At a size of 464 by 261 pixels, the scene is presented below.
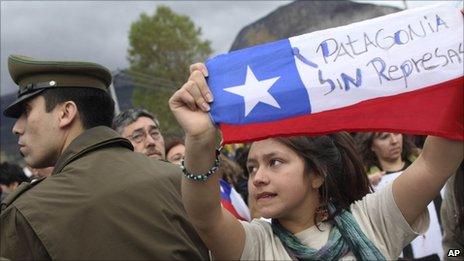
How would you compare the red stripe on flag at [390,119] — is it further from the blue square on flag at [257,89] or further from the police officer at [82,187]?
the police officer at [82,187]

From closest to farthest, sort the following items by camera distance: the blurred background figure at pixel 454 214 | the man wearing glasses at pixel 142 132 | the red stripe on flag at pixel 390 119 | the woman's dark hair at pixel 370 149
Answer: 1. the red stripe on flag at pixel 390 119
2. the blurred background figure at pixel 454 214
3. the man wearing glasses at pixel 142 132
4. the woman's dark hair at pixel 370 149

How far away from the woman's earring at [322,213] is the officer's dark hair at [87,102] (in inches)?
40.0

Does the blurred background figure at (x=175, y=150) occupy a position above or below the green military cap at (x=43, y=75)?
below

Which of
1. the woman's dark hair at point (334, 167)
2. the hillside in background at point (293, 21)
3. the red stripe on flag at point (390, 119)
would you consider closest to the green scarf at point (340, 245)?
the woman's dark hair at point (334, 167)

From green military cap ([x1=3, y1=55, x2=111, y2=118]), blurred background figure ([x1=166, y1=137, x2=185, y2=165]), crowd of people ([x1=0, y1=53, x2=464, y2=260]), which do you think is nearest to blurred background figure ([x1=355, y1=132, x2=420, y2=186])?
blurred background figure ([x1=166, y1=137, x2=185, y2=165])

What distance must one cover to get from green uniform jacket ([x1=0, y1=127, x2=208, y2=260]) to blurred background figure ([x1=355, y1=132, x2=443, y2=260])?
1.88 m

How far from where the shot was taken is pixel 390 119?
1647mm

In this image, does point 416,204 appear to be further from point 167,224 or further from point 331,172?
point 167,224

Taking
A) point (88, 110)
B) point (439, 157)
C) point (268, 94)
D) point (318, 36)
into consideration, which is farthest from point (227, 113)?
point (88, 110)

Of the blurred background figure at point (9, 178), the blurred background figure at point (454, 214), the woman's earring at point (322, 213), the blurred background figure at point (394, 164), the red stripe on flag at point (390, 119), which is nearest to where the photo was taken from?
the red stripe on flag at point (390, 119)

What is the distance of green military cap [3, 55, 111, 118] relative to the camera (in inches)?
87.4

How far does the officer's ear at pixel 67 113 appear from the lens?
7.27 ft

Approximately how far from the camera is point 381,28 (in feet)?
5.49

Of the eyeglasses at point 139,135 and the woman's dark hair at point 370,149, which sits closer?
the eyeglasses at point 139,135
